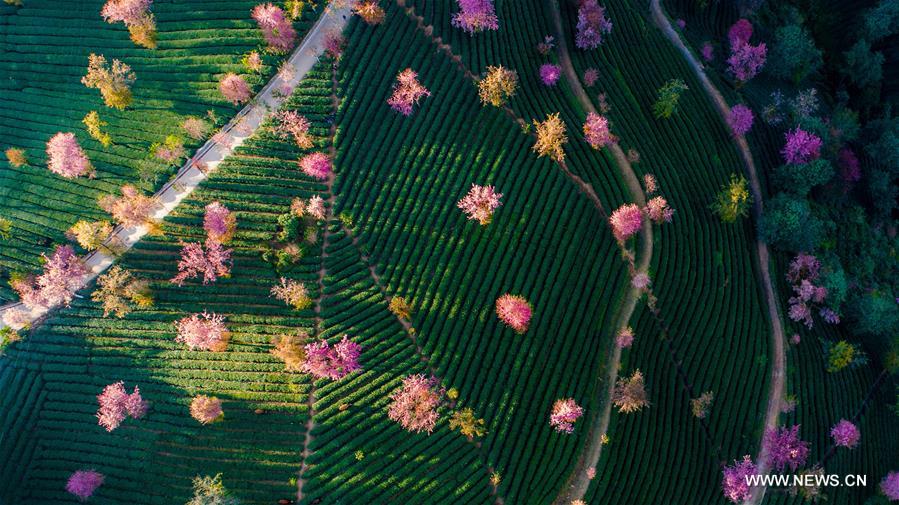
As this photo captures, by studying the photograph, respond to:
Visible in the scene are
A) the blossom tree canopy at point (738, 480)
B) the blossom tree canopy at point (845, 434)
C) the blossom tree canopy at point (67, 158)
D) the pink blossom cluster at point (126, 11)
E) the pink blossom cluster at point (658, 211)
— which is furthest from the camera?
the blossom tree canopy at point (845, 434)

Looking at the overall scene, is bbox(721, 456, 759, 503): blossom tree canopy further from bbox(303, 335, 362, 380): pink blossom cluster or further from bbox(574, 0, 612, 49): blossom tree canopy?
bbox(574, 0, 612, 49): blossom tree canopy

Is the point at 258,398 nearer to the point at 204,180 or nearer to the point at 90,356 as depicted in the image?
the point at 90,356

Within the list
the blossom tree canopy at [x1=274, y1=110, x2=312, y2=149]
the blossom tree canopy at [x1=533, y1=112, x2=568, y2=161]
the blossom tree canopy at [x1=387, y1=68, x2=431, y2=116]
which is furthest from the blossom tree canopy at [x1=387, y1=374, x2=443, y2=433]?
the blossom tree canopy at [x1=387, y1=68, x2=431, y2=116]

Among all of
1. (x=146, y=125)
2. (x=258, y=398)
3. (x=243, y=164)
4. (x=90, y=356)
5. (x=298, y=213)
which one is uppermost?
(x=146, y=125)

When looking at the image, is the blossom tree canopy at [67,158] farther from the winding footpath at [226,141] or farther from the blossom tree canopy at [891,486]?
the blossom tree canopy at [891,486]

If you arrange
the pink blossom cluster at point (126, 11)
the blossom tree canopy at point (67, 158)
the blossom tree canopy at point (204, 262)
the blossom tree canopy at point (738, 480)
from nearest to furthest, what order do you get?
the blossom tree canopy at point (204, 262), the blossom tree canopy at point (67, 158), the pink blossom cluster at point (126, 11), the blossom tree canopy at point (738, 480)

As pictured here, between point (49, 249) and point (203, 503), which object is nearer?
point (203, 503)

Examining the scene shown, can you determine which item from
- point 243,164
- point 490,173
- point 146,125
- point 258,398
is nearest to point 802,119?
point 490,173

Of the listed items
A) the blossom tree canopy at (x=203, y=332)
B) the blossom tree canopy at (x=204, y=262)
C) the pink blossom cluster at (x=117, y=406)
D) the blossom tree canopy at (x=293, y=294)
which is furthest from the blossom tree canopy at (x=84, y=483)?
the blossom tree canopy at (x=293, y=294)
